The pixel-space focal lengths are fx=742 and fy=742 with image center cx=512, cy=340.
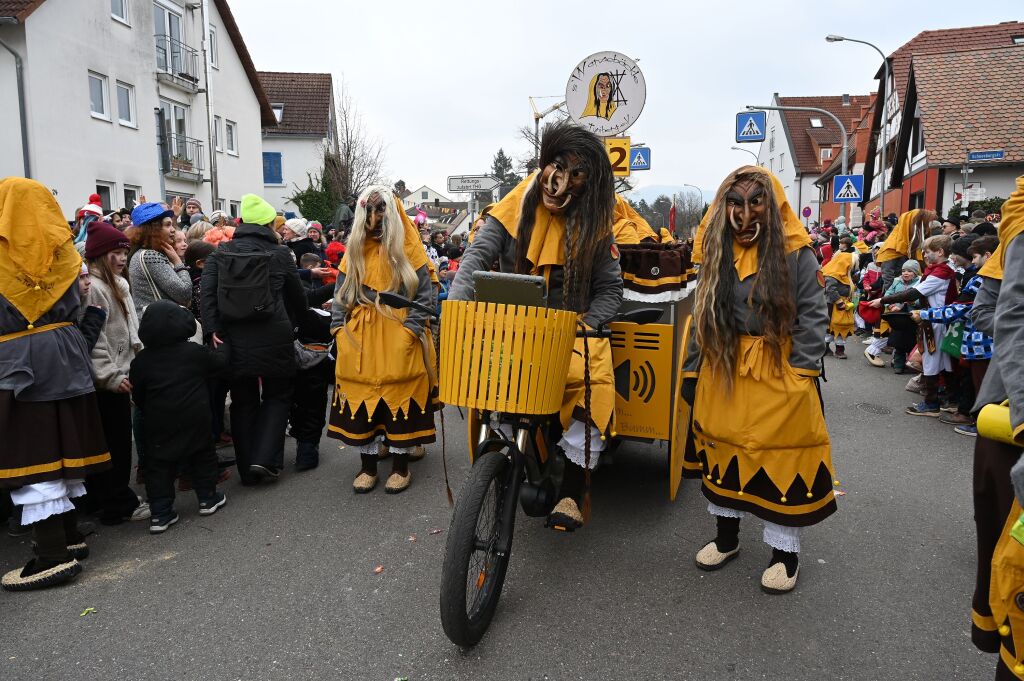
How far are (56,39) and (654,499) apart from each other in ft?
66.5

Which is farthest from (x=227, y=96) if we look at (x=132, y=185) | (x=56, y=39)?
(x=56, y=39)

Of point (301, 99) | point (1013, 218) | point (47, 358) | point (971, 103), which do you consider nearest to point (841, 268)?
point (1013, 218)

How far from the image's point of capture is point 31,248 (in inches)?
136

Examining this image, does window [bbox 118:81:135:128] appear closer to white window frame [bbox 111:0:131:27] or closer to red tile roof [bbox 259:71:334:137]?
white window frame [bbox 111:0:131:27]

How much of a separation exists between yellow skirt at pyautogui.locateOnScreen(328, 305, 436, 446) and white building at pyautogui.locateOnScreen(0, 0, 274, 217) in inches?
663

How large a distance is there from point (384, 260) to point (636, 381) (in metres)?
1.77

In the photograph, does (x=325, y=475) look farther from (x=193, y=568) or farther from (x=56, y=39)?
(x=56, y=39)

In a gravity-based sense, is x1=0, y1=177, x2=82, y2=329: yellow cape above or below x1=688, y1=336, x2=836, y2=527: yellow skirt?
above

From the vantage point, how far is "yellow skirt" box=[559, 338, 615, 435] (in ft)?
11.7

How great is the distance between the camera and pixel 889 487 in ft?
16.7

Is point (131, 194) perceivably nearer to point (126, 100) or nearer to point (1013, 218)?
point (126, 100)

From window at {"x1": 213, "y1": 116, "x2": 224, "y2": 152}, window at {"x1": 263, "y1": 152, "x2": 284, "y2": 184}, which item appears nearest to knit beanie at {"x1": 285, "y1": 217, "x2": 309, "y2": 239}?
window at {"x1": 213, "y1": 116, "x2": 224, "y2": 152}

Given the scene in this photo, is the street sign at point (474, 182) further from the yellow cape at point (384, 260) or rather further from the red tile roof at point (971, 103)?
the red tile roof at point (971, 103)

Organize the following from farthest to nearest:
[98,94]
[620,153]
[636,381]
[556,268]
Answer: [98,94]
[620,153]
[636,381]
[556,268]
